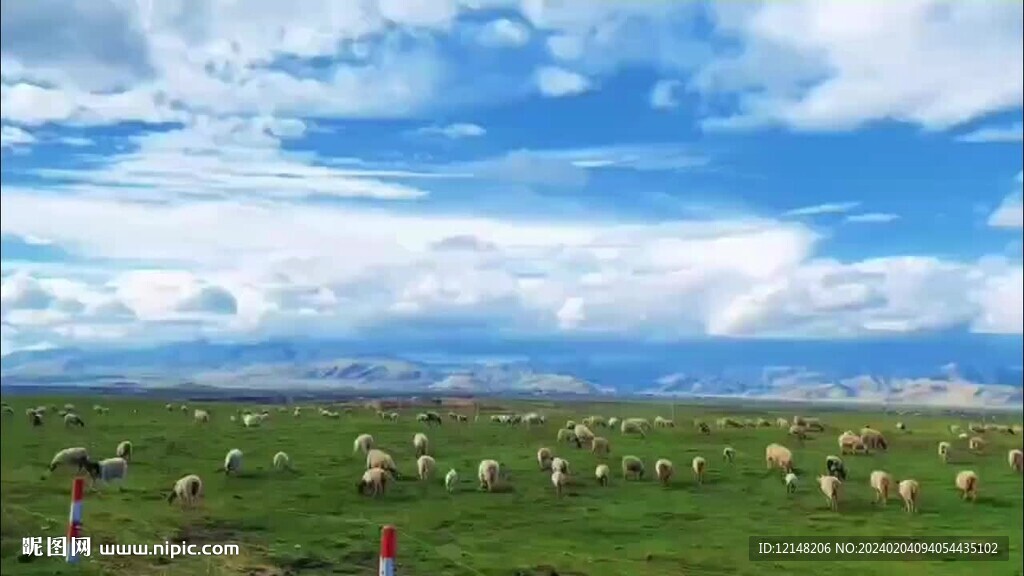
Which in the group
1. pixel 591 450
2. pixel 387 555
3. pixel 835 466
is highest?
pixel 591 450

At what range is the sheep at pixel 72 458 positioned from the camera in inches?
373

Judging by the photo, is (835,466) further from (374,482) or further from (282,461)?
(282,461)

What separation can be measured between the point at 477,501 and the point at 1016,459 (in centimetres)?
577

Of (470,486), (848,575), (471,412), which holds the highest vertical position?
(471,412)

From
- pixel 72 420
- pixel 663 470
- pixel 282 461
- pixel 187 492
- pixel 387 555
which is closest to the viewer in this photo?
pixel 387 555

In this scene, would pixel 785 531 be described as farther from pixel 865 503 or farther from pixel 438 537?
pixel 438 537

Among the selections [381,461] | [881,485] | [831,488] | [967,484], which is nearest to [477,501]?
[381,461]

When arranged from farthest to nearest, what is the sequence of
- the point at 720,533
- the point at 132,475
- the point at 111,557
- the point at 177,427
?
the point at 177,427
the point at 132,475
the point at 720,533
the point at 111,557

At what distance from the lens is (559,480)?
9469mm

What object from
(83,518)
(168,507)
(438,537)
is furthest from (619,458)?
(83,518)

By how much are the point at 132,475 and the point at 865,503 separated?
23.3 feet

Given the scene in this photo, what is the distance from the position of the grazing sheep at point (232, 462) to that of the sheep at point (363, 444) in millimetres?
1132

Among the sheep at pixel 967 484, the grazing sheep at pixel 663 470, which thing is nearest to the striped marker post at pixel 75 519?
the grazing sheep at pixel 663 470

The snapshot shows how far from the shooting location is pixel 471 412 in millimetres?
10164
